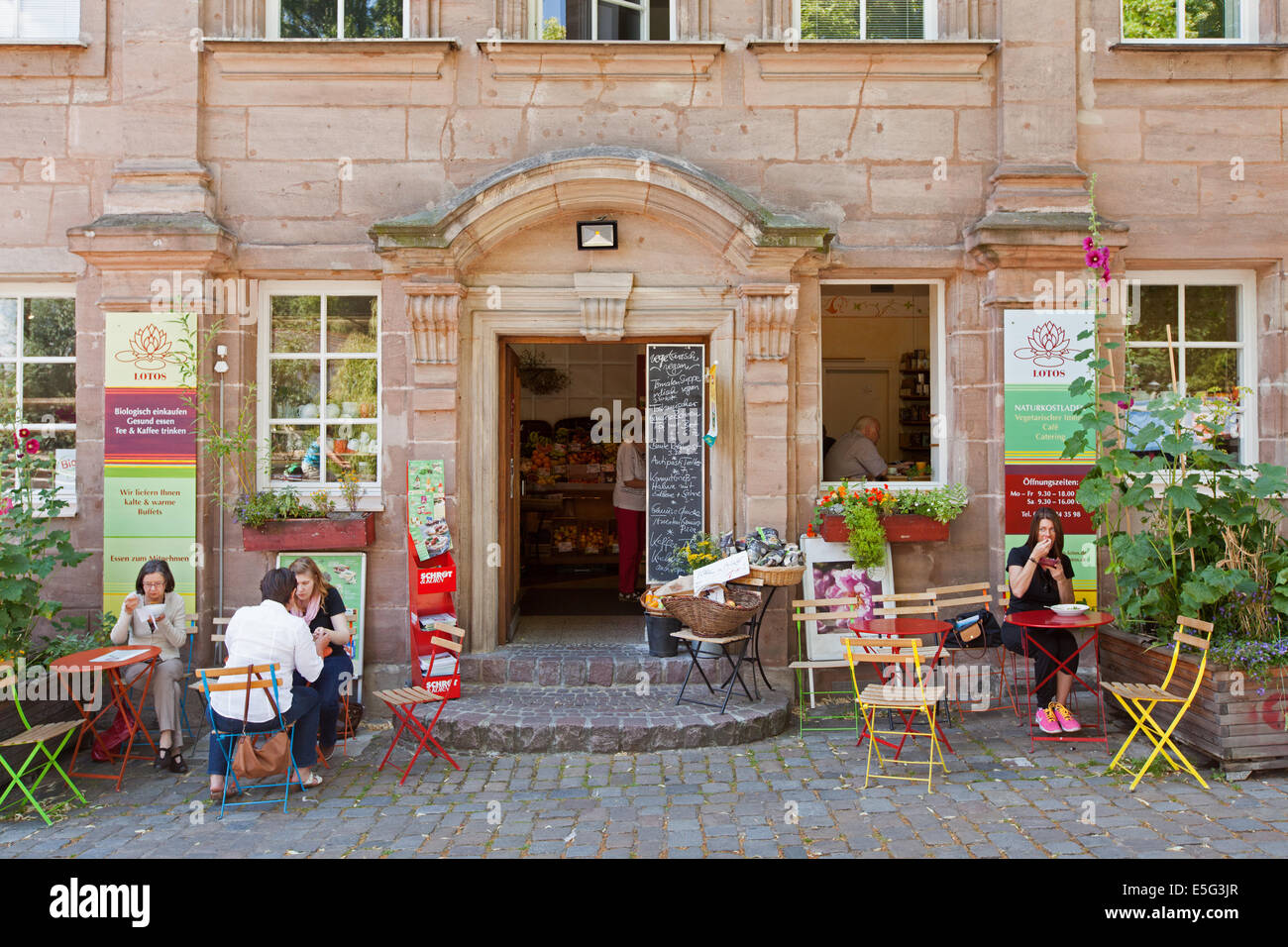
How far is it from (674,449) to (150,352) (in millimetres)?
3841

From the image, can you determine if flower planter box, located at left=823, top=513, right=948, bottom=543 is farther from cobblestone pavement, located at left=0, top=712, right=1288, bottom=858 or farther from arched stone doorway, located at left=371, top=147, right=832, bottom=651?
cobblestone pavement, located at left=0, top=712, right=1288, bottom=858

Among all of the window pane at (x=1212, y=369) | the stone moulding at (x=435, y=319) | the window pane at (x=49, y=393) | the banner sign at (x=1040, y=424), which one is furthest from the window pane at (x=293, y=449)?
the window pane at (x=1212, y=369)

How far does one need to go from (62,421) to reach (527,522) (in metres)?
5.32

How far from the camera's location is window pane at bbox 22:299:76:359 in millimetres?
7379

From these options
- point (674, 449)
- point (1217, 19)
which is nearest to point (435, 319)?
point (674, 449)

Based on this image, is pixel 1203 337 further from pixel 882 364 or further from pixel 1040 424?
pixel 882 364

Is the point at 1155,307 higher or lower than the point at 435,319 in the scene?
higher

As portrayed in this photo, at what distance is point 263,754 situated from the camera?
5.22 metres

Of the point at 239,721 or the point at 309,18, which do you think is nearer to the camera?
the point at 239,721

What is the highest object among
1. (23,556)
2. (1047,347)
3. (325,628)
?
(1047,347)

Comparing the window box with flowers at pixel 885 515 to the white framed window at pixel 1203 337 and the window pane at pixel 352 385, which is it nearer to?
the white framed window at pixel 1203 337

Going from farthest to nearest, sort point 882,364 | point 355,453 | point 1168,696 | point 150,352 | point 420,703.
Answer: point 882,364, point 355,453, point 150,352, point 420,703, point 1168,696

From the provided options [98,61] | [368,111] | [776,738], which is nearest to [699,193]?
[368,111]

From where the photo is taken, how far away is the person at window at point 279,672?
516 cm
